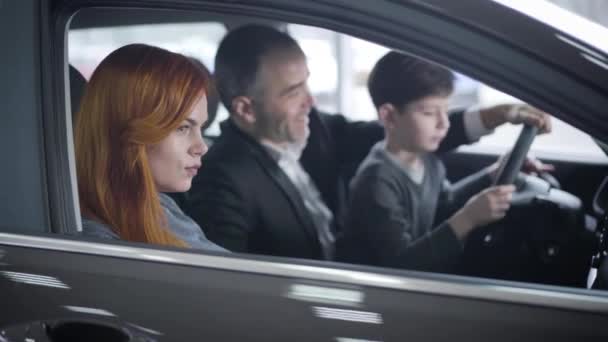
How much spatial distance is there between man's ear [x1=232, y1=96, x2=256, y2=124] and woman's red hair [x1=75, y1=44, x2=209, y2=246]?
0.23 ft

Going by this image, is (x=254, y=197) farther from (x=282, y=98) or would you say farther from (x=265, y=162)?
(x=282, y=98)

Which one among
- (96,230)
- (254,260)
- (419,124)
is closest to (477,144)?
(419,124)

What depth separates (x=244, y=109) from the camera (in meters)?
1.62

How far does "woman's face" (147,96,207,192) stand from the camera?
1.55 m

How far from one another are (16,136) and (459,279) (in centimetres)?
88

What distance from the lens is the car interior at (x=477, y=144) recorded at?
5.22 ft

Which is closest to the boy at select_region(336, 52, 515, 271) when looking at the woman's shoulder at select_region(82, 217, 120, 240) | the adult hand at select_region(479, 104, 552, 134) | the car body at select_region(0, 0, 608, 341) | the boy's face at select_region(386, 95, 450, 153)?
the boy's face at select_region(386, 95, 450, 153)

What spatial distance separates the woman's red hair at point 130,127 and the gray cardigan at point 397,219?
14.7 inches

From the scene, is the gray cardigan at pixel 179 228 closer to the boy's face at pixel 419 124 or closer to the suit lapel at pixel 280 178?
the suit lapel at pixel 280 178

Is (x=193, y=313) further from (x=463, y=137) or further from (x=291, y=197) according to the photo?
(x=463, y=137)

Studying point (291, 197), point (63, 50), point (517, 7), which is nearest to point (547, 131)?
point (517, 7)

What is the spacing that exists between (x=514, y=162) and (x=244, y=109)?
0.80 m

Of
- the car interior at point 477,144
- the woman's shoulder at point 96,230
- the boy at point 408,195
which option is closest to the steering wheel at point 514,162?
the car interior at point 477,144

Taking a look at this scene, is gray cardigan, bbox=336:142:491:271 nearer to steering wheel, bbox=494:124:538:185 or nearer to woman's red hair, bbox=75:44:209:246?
steering wheel, bbox=494:124:538:185
